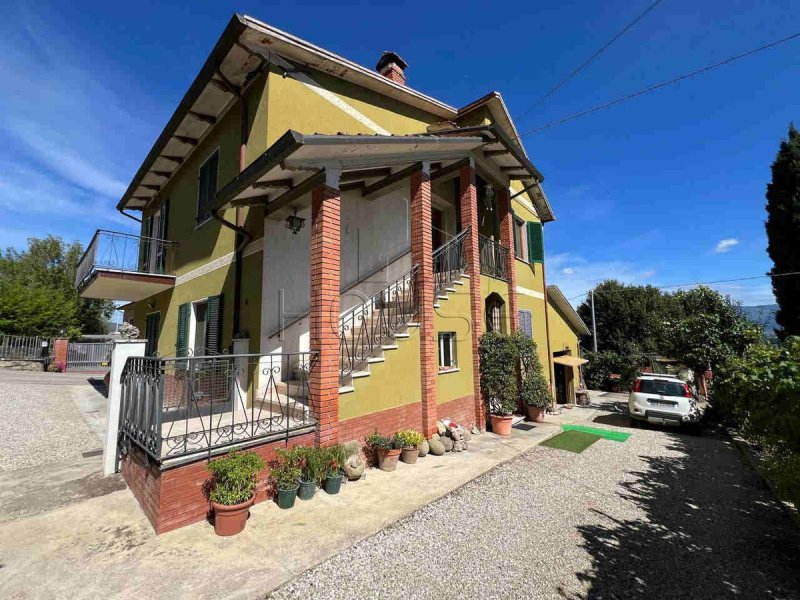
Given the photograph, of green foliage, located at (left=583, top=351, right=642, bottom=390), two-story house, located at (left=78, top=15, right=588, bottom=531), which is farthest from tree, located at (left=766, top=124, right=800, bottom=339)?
two-story house, located at (left=78, top=15, right=588, bottom=531)

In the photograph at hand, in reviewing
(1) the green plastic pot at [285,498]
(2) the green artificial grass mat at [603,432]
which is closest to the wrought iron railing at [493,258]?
(2) the green artificial grass mat at [603,432]

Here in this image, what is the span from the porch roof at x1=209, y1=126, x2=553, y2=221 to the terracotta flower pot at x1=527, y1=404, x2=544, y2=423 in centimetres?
670

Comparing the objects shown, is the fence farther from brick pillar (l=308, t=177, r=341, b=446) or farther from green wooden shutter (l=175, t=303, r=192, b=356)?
brick pillar (l=308, t=177, r=341, b=446)

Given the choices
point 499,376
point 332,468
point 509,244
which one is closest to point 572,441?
point 499,376

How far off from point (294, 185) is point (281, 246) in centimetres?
126

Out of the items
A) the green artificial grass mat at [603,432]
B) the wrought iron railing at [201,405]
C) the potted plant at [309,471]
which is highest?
the wrought iron railing at [201,405]

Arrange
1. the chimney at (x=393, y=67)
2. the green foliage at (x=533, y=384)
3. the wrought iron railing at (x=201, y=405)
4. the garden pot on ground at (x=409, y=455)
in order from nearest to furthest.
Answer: the wrought iron railing at (x=201, y=405) < the garden pot on ground at (x=409, y=455) < the green foliage at (x=533, y=384) < the chimney at (x=393, y=67)

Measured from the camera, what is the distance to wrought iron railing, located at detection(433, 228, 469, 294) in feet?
28.4

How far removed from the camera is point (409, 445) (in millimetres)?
6062

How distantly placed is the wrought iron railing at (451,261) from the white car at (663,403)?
7.06 meters

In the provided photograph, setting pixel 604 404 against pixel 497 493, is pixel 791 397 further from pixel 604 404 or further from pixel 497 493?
pixel 604 404

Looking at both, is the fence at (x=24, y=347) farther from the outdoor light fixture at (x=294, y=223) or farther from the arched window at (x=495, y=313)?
the arched window at (x=495, y=313)

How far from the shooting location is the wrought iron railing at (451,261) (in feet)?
28.4

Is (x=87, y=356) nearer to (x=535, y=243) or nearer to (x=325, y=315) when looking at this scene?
(x=325, y=315)
